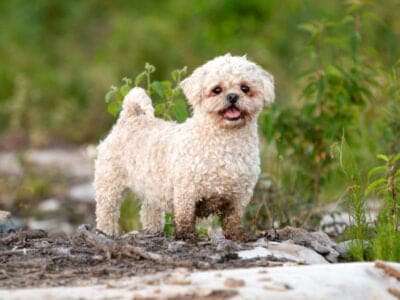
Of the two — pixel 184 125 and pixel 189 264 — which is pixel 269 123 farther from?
pixel 189 264

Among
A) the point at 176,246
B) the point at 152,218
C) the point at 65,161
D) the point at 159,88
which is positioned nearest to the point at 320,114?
the point at 159,88

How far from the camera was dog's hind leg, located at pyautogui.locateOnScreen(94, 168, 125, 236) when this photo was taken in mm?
8570

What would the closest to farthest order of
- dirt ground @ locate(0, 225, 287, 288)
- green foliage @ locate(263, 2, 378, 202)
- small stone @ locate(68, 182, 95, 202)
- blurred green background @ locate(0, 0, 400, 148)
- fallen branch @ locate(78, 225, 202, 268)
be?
1. dirt ground @ locate(0, 225, 287, 288)
2. fallen branch @ locate(78, 225, 202, 268)
3. green foliage @ locate(263, 2, 378, 202)
4. small stone @ locate(68, 182, 95, 202)
5. blurred green background @ locate(0, 0, 400, 148)

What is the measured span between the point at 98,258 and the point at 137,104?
1810 mm

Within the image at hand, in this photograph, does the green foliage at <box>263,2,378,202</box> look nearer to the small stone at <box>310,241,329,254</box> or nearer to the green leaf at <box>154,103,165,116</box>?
the green leaf at <box>154,103,165,116</box>

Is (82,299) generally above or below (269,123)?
below

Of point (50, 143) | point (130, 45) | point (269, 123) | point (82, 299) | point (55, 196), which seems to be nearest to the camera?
point (82, 299)

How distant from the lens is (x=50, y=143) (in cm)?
1733

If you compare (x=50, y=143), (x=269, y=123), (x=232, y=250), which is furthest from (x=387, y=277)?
(x=50, y=143)

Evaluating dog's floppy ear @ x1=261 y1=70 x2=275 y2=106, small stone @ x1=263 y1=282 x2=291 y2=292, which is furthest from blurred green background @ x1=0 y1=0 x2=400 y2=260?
small stone @ x1=263 y1=282 x2=291 y2=292

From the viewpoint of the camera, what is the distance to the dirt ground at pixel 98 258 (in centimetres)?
669

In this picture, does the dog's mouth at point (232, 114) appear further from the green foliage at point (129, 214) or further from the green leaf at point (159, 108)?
the green foliage at point (129, 214)

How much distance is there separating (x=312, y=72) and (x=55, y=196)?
515cm

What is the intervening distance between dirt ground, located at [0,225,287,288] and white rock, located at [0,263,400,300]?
0.91 ft
